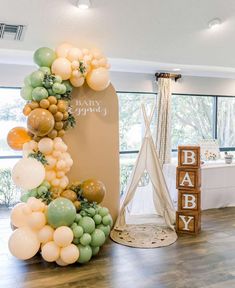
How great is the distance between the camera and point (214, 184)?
5.53 metres

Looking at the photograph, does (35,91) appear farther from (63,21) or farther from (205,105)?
(205,105)

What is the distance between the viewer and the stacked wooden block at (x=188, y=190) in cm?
442

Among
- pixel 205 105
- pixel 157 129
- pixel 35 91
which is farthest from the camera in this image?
pixel 205 105

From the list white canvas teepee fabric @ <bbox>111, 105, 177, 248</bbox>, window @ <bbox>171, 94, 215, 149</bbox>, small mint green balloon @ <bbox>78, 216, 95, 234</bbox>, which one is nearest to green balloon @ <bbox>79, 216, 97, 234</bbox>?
small mint green balloon @ <bbox>78, 216, 95, 234</bbox>

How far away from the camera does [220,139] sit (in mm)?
7496

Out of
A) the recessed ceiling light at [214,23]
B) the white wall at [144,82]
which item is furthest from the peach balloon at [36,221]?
the recessed ceiling light at [214,23]

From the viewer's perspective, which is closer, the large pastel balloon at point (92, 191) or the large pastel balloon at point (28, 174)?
the large pastel balloon at point (28, 174)

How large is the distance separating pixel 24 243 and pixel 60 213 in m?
0.50

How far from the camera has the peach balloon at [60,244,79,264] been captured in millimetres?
3273

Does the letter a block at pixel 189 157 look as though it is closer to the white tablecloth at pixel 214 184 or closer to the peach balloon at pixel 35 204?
the white tablecloth at pixel 214 184

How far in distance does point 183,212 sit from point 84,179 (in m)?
1.49

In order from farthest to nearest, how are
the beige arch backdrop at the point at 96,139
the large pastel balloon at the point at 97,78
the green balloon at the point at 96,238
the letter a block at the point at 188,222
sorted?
the letter a block at the point at 188,222
the beige arch backdrop at the point at 96,139
the large pastel balloon at the point at 97,78
the green balloon at the point at 96,238

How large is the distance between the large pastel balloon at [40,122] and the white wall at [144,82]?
8.03ft

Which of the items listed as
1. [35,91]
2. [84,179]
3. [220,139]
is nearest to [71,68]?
[35,91]
